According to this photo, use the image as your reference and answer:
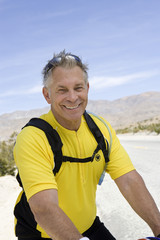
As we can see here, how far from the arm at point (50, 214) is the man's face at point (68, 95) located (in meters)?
0.73

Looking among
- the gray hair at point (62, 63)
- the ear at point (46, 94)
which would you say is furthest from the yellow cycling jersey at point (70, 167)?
the gray hair at point (62, 63)

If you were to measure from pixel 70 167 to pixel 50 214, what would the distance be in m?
0.47

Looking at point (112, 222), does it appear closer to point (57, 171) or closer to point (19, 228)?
point (19, 228)

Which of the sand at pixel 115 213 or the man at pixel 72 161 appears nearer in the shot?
the man at pixel 72 161

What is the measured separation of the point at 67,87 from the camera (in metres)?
2.41

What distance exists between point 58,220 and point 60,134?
29.4 inches

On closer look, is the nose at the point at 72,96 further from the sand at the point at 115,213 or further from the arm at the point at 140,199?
the sand at the point at 115,213

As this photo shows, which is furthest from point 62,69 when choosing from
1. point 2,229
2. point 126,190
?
point 2,229

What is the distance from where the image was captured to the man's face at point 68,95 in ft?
7.86

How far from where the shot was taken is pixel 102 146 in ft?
8.33

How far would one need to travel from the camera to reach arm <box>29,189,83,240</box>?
6.34 ft

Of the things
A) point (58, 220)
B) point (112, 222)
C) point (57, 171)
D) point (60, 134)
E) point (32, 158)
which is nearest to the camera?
point (58, 220)

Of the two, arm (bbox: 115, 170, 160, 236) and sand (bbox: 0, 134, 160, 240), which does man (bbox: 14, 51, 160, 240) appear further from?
sand (bbox: 0, 134, 160, 240)

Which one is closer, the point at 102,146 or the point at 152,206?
the point at 152,206
